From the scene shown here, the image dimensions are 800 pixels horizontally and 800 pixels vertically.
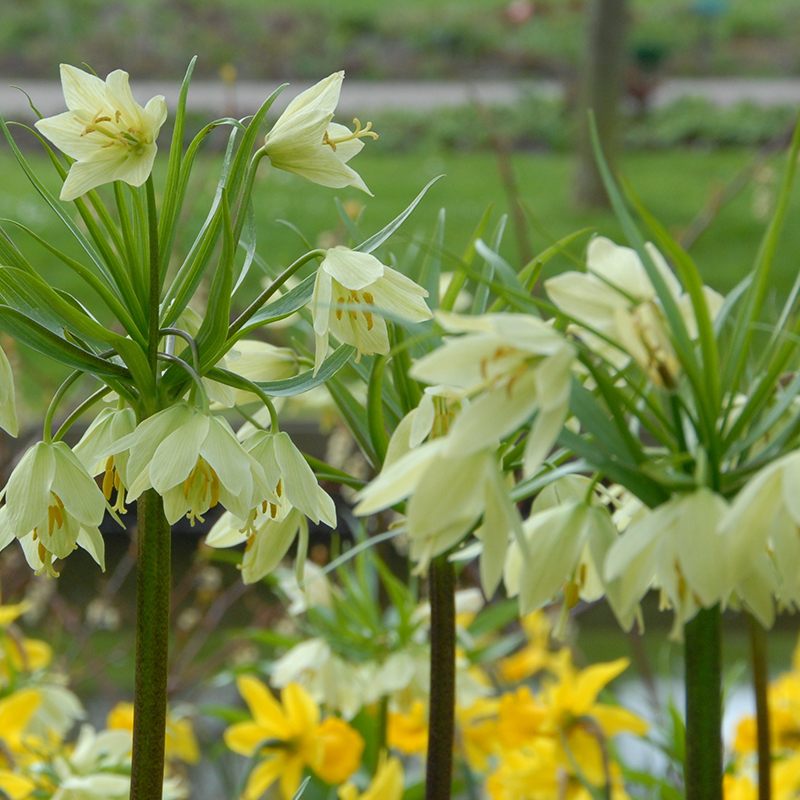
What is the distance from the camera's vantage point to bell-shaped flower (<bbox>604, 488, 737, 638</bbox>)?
31 cm

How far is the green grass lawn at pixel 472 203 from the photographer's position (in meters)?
3.48

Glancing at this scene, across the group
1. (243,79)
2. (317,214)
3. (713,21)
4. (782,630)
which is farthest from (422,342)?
(713,21)

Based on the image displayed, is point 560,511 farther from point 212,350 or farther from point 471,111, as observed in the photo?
point 471,111

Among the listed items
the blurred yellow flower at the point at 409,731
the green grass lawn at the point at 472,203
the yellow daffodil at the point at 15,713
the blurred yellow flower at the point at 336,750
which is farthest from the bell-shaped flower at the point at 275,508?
the green grass lawn at the point at 472,203

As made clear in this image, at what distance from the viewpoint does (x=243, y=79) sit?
632cm

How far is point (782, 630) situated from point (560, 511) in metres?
2.09

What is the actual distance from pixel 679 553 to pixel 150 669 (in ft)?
0.73

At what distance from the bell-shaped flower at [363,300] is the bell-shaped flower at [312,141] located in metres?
0.04

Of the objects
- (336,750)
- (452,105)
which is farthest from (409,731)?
(452,105)

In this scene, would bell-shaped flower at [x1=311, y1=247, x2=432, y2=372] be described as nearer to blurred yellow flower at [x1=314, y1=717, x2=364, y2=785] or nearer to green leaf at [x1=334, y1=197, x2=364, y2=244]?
green leaf at [x1=334, y1=197, x2=364, y2=244]

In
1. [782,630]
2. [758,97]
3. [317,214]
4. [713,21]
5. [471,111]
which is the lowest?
[782,630]

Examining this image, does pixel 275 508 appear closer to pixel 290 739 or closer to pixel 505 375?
pixel 505 375

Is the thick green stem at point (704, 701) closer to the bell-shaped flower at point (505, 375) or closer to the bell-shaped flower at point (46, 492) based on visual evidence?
the bell-shaped flower at point (505, 375)

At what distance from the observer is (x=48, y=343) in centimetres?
39
